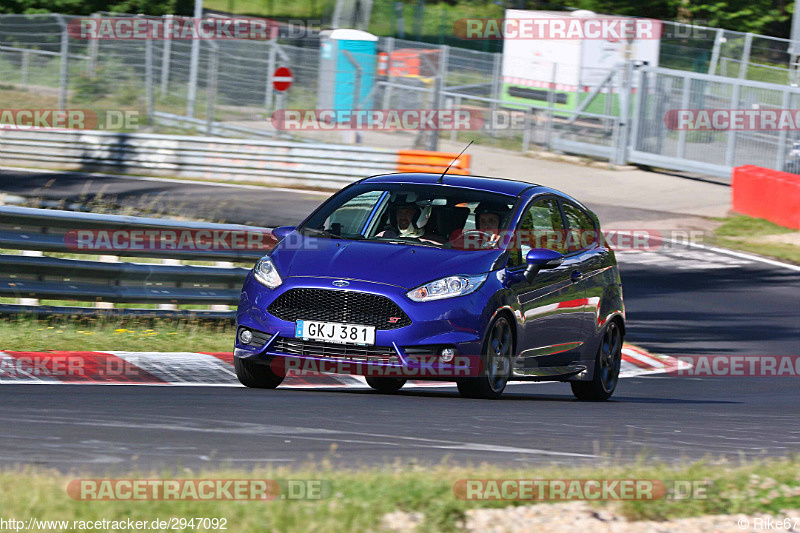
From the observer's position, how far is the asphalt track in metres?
5.98

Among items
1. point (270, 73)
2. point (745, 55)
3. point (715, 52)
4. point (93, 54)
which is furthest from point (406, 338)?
point (745, 55)

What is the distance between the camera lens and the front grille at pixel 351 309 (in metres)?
8.18

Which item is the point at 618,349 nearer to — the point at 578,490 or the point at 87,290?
the point at 87,290

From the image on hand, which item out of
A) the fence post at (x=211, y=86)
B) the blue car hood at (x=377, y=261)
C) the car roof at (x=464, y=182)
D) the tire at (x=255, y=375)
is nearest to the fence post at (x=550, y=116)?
the fence post at (x=211, y=86)

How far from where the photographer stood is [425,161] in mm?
24938

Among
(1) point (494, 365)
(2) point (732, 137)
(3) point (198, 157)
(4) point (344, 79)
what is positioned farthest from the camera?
(2) point (732, 137)

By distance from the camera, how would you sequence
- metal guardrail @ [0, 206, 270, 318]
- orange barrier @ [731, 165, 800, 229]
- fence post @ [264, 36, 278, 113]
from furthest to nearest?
fence post @ [264, 36, 278, 113]
orange barrier @ [731, 165, 800, 229]
metal guardrail @ [0, 206, 270, 318]

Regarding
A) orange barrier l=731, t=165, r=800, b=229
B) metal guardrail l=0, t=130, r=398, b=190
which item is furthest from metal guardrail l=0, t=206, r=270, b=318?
orange barrier l=731, t=165, r=800, b=229

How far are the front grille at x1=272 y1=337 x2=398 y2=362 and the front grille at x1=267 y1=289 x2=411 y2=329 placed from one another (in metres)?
0.15

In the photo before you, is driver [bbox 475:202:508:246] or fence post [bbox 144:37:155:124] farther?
fence post [bbox 144:37:155:124]

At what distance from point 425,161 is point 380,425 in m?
18.0

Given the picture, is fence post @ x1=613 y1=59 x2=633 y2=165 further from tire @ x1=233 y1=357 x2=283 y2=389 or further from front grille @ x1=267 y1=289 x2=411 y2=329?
front grille @ x1=267 y1=289 x2=411 y2=329

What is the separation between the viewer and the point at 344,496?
4891 millimetres

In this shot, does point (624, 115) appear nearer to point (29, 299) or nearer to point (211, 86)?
point (211, 86)
